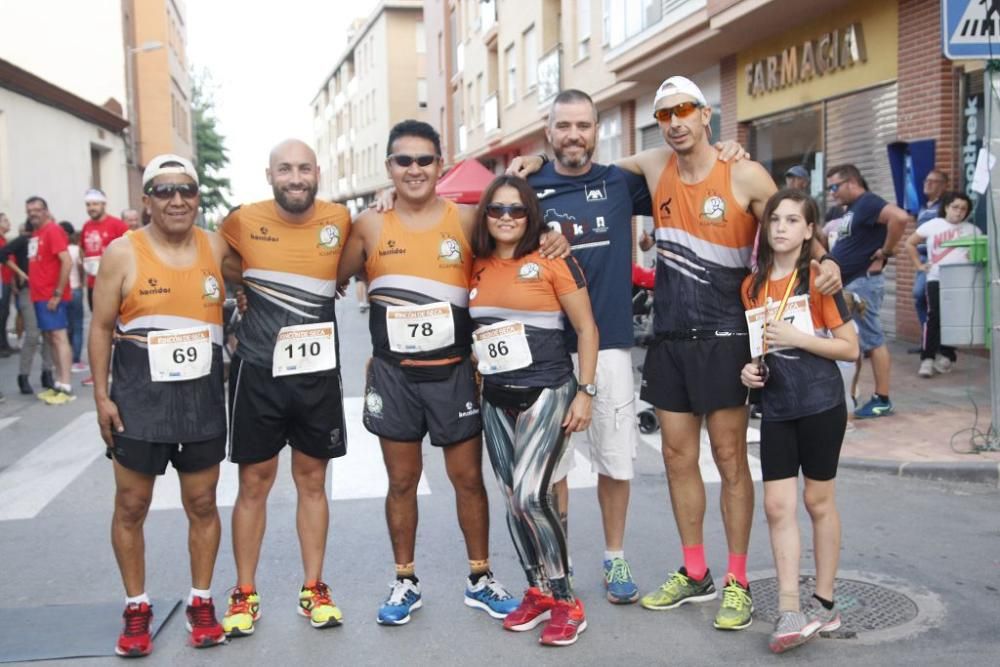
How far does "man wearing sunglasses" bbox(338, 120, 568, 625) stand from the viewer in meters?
4.62

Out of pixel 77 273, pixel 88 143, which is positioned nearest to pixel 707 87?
pixel 77 273

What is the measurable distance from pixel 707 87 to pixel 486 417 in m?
16.8

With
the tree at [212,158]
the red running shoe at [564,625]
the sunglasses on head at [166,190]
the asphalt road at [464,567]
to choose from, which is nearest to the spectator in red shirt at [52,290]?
the asphalt road at [464,567]

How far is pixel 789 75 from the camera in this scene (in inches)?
642

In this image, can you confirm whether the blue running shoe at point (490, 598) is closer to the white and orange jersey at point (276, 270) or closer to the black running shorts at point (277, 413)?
the black running shorts at point (277, 413)

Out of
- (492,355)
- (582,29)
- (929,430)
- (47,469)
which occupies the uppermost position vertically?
(582,29)

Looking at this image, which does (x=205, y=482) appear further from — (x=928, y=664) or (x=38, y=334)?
(x=38, y=334)

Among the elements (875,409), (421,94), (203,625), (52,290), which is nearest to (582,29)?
(52,290)

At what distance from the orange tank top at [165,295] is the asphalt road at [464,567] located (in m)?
1.37

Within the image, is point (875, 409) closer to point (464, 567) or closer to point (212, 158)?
point (464, 567)

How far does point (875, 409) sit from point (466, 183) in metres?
11.0

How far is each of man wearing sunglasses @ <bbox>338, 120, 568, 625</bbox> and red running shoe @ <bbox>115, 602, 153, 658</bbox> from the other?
38.7 inches

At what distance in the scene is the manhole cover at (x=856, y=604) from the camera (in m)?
4.52

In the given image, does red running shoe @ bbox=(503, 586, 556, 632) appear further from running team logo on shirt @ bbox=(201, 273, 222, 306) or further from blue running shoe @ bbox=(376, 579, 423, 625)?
running team logo on shirt @ bbox=(201, 273, 222, 306)
